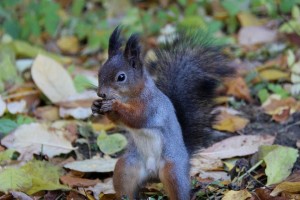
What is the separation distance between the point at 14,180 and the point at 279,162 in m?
1.11

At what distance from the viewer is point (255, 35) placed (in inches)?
189

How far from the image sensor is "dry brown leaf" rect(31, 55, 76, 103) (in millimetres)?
3756

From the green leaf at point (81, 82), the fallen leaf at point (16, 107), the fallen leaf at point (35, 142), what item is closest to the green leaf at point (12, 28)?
the green leaf at point (81, 82)

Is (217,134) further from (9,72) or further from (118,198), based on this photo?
(9,72)

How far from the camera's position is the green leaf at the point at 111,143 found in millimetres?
3203

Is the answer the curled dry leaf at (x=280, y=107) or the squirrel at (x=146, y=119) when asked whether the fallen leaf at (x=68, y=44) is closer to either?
the curled dry leaf at (x=280, y=107)

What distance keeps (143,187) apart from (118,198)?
5.9 inches

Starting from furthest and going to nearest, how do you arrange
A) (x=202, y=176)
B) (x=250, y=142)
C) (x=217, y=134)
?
(x=217, y=134), (x=250, y=142), (x=202, y=176)

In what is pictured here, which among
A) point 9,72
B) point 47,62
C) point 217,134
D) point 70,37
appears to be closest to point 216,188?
point 217,134

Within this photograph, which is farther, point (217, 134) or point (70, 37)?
point (70, 37)

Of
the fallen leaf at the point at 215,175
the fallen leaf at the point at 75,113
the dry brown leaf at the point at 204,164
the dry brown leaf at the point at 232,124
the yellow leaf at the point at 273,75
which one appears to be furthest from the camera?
the yellow leaf at the point at 273,75

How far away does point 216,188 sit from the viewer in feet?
9.09

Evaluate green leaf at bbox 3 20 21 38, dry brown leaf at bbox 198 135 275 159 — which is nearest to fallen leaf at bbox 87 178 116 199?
dry brown leaf at bbox 198 135 275 159

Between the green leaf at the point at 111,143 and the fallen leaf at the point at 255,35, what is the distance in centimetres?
179
